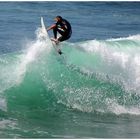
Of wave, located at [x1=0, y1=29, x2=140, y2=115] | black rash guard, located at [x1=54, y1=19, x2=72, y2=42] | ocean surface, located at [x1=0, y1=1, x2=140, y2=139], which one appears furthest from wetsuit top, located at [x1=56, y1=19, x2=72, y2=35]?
ocean surface, located at [x1=0, y1=1, x2=140, y2=139]

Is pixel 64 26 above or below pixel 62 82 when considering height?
above

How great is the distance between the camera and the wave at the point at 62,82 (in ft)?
50.1

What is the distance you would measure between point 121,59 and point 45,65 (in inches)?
127

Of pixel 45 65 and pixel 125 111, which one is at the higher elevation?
pixel 45 65

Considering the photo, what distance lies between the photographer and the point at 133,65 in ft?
57.6

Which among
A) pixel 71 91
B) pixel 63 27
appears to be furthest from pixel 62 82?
pixel 63 27

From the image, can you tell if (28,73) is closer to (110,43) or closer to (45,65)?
(45,65)

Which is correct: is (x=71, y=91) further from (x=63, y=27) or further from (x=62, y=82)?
(x=63, y=27)

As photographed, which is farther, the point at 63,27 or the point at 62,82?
the point at 62,82

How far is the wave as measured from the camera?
602 inches

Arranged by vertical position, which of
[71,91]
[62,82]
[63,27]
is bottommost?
[71,91]

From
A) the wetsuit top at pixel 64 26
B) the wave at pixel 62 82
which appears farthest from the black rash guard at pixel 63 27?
the wave at pixel 62 82

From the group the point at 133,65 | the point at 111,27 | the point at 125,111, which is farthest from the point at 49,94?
the point at 111,27

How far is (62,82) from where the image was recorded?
15.9m
